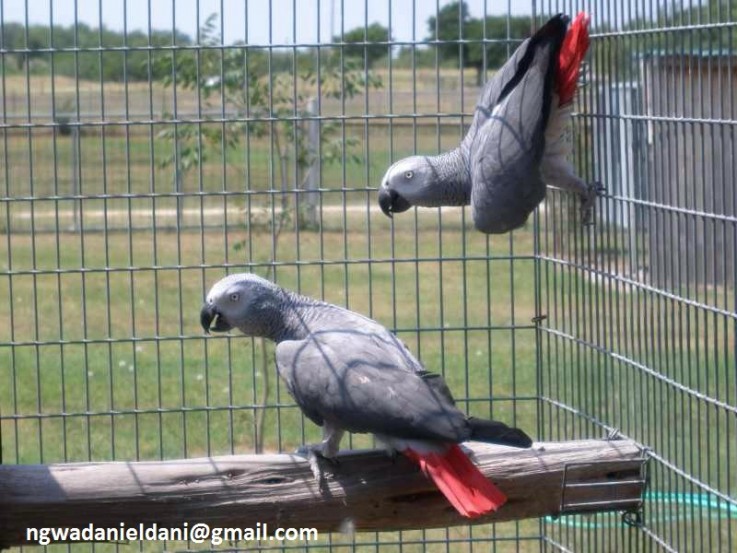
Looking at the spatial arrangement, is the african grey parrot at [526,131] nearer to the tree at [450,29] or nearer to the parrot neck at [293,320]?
the tree at [450,29]

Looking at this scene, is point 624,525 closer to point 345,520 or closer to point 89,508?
point 345,520

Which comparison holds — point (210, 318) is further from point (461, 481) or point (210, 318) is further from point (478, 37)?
point (478, 37)

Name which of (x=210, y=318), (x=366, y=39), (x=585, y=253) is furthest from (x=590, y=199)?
(x=210, y=318)

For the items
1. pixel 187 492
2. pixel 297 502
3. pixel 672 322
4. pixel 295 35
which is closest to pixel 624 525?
pixel 672 322

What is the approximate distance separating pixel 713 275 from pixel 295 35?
4.70 feet

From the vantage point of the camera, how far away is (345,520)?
2.73 m

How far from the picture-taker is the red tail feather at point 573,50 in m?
2.85

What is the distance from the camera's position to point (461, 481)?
8.15 ft

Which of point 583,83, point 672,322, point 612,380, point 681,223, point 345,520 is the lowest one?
point 345,520

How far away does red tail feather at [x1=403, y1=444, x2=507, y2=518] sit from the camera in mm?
2439

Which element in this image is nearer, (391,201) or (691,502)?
(691,502)

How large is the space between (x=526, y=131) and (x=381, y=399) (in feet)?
2.67

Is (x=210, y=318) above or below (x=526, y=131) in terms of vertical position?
below

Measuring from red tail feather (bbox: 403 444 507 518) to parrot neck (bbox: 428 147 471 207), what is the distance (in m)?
0.90
